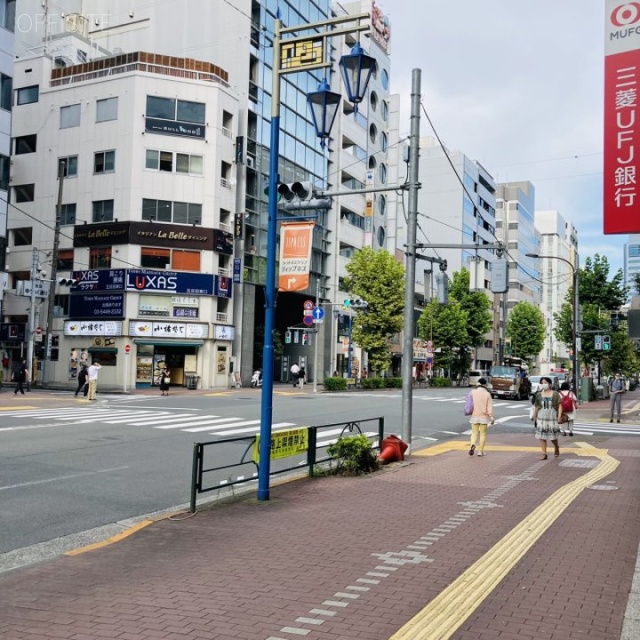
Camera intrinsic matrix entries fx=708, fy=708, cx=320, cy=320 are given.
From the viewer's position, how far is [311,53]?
9992 millimetres

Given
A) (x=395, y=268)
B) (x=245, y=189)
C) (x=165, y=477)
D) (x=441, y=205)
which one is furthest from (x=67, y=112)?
(x=441, y=205)

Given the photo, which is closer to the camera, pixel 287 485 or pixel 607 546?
pixel 607 546

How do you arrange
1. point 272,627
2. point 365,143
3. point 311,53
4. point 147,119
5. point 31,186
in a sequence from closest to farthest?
point 272,627 → point 311,53 → point 147,119 → point 31,186 → point 365,143

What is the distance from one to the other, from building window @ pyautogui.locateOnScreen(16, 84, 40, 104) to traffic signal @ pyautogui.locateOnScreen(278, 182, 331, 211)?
143 feet

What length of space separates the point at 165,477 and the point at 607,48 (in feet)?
31.4

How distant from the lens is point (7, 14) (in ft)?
118

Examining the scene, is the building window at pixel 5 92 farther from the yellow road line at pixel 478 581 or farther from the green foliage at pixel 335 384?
the yellow road line at pixel 478 581

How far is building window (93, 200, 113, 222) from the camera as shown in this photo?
44.5 meters

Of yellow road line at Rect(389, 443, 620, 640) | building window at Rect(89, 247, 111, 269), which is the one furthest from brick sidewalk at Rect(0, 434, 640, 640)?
building window at Rect(89, 247, 111, 269)

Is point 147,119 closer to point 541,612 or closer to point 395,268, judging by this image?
point 395,268

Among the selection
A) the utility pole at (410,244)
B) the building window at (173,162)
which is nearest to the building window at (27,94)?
the building window at (173,162)

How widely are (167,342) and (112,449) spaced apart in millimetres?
29170

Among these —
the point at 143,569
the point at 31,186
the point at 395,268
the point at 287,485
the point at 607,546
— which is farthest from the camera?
the point at 395,268

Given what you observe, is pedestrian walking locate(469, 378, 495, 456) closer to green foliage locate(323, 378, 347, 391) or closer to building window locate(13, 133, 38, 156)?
green foliage locate(323, 378, 347, 391)
